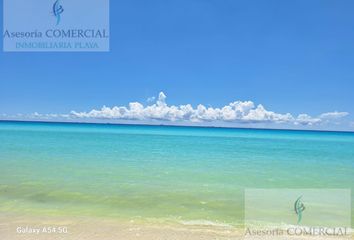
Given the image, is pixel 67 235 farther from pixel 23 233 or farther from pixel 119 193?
pixel 119 193

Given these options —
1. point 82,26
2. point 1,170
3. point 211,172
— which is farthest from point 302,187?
point 1,170

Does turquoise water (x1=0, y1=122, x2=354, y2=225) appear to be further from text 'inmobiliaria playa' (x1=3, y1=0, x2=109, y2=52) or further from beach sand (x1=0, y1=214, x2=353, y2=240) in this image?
text 'inmobiliaria playa' (x1=3, y1=0, x2=109, y2=52)

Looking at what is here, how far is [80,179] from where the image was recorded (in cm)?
529

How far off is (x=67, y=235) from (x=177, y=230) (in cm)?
98
